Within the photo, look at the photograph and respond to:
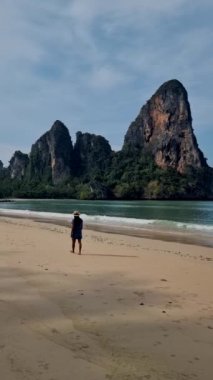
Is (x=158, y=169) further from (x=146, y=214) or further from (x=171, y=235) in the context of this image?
(x=171, y=235)

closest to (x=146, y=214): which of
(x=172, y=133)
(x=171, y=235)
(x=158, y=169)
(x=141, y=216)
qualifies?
(x=141, y=216)

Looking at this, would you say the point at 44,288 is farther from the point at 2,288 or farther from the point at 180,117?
the point at 180,117

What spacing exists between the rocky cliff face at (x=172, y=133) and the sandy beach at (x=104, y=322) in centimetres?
17038

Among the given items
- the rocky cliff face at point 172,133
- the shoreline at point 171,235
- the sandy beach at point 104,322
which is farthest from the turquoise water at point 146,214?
the rocky cliff face at point 172,133

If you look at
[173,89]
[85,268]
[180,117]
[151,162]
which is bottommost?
[85,268]

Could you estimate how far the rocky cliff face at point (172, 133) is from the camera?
181 metres

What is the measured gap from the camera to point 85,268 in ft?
36.1

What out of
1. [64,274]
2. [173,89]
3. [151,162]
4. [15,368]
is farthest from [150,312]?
[173,89]

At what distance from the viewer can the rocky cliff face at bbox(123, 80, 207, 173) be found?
594 feet

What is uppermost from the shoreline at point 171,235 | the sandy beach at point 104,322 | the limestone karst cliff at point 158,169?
the limestone karst cliff at point 158,169

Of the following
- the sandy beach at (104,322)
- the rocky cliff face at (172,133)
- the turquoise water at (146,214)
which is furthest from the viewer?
the rocky cliff face at (172,133)

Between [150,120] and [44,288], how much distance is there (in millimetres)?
195613

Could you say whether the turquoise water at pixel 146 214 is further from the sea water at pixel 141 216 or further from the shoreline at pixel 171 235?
the shoreline at pixel 171 235

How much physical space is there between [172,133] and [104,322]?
18642 centimetres
